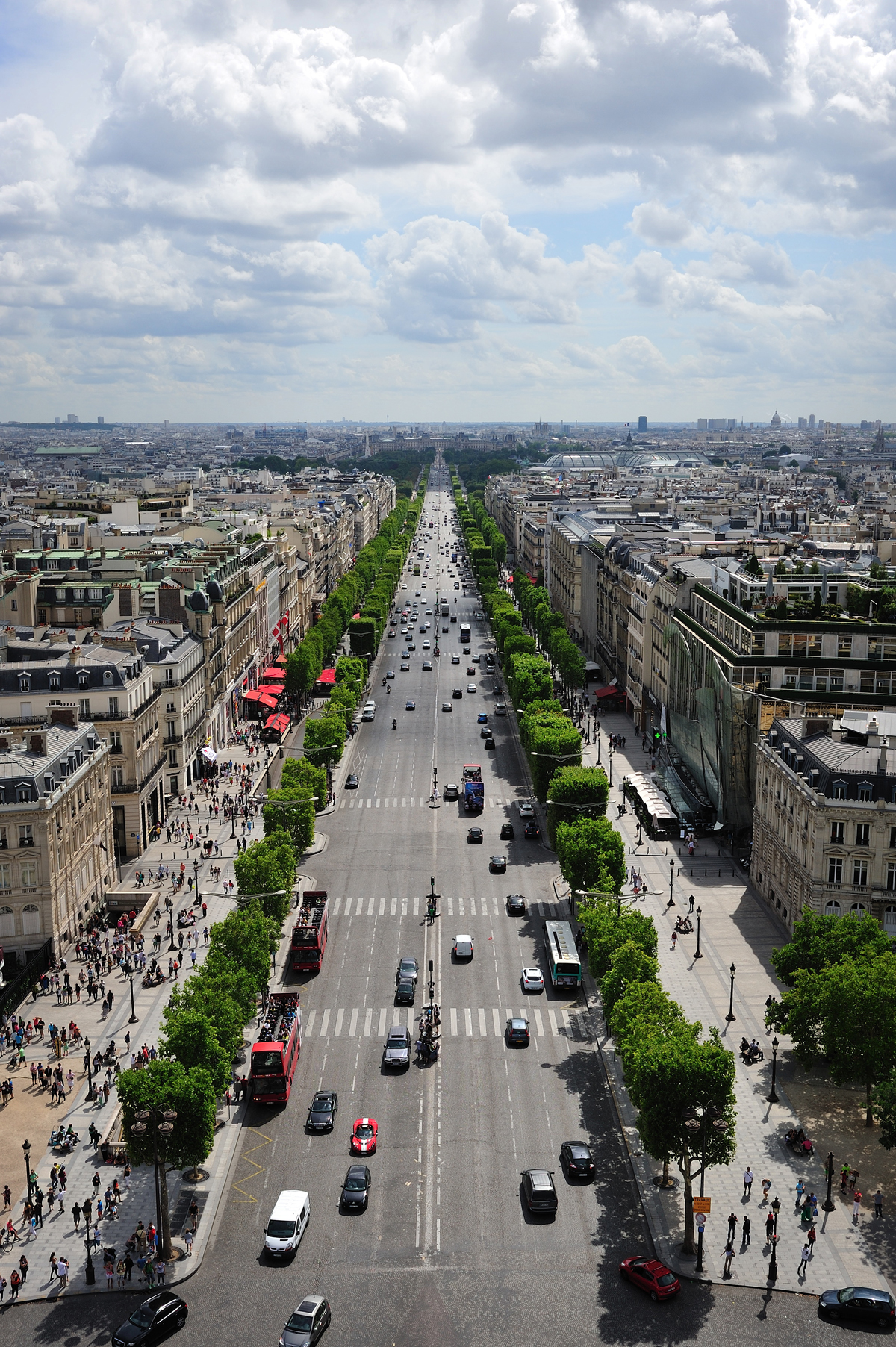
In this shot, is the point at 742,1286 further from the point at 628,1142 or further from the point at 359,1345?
the point at 359,1345

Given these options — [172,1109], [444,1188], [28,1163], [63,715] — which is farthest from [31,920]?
[444,1188]

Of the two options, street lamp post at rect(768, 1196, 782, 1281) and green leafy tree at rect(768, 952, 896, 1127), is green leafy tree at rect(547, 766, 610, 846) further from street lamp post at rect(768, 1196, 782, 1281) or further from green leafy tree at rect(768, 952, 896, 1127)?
street lamp post at rect(768, 1196, 782, 1281)

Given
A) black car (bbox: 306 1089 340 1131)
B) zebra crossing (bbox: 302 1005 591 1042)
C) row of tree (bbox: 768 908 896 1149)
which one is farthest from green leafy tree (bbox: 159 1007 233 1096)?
row of tree (bbox: 768 908 896 1149)

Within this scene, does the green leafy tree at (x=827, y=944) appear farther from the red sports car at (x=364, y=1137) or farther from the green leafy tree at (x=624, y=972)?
the red sports car at (x=364, y=1137)

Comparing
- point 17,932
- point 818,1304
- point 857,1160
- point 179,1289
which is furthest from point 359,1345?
point 17,932

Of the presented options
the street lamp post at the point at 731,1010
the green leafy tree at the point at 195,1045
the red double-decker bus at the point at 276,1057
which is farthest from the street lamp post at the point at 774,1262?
the green leafy tree at the point at 195,1045

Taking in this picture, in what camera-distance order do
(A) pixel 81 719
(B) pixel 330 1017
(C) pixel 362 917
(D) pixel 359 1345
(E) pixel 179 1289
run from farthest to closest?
1. (A) pixel 81 719
2. (C) pixel 362 917
3. (B) pixel 330 1017
4. (E) pixel 179 1289
5. (D) pixel 359 1345
